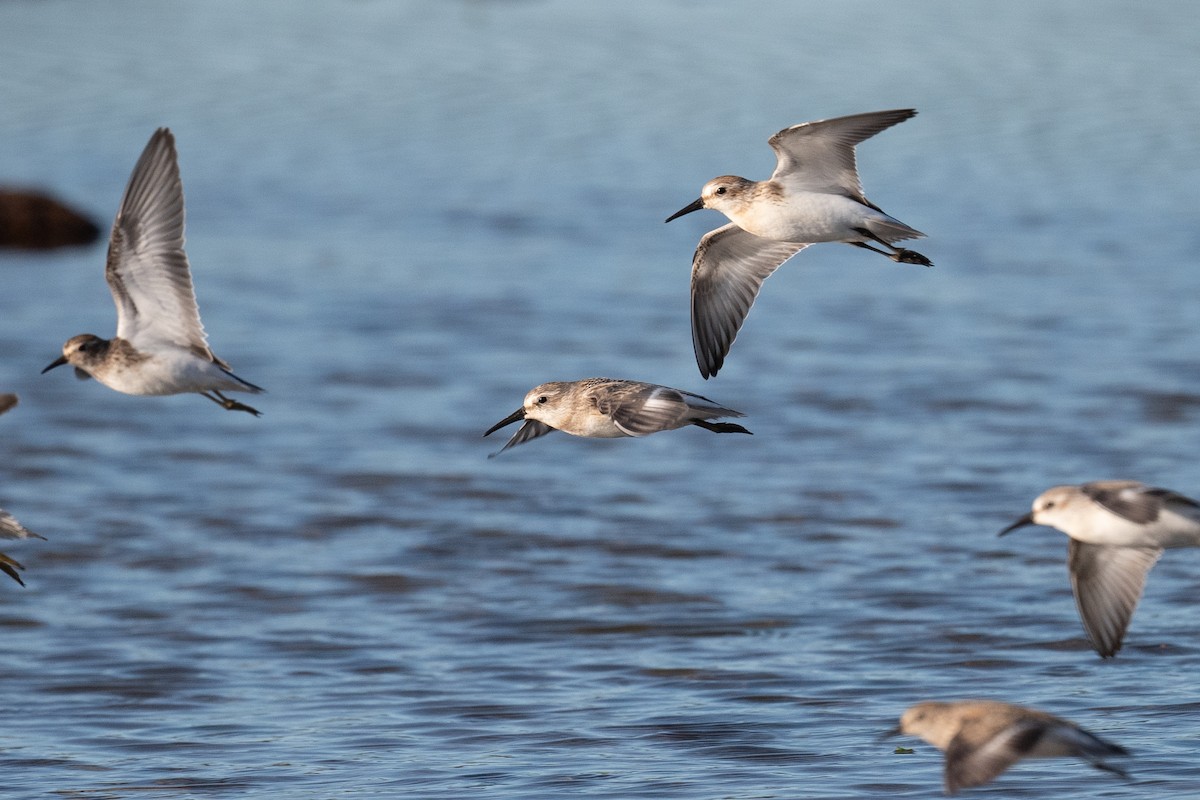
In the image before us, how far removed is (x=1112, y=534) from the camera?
26.7 feet

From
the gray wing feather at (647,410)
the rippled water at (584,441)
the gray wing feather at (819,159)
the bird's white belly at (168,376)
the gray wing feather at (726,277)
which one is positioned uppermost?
the gray wing feather at (819,159)

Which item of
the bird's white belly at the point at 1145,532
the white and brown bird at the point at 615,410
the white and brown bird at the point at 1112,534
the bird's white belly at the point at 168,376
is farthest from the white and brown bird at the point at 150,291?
the bird's white belly at the point at 1145,532

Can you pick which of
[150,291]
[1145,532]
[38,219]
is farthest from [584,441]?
[1145,532]

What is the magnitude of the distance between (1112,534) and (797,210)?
8.14 ft

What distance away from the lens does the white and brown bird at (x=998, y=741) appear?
776 centimetres

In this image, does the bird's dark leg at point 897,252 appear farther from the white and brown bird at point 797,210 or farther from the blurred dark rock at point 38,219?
the blurred dark rock at point 38,219

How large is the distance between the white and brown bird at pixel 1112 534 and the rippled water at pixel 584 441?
2847mm

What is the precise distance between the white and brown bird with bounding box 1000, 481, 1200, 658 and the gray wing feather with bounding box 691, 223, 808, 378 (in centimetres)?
264

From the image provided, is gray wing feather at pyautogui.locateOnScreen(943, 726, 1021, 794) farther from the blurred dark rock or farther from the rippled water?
the blurred dark rock

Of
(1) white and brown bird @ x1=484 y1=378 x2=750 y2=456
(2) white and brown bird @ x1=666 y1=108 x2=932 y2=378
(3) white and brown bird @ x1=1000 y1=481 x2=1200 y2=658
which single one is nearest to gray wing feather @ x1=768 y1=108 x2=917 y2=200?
(2) white and brown bird @ x1=666 y1=108 x2=932 y2=378

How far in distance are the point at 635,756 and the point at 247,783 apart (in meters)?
2.42

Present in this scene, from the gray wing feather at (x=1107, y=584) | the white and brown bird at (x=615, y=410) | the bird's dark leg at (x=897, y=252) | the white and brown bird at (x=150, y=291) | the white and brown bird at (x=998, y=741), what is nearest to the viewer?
the white and brown bird at (x=998, y=741)

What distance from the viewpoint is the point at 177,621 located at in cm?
1571

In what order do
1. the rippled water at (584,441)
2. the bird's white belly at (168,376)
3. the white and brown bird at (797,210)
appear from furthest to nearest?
the rippled water at (584,441)
the bird's white belly at (168,376)
the white and brown bird at (797,210)
